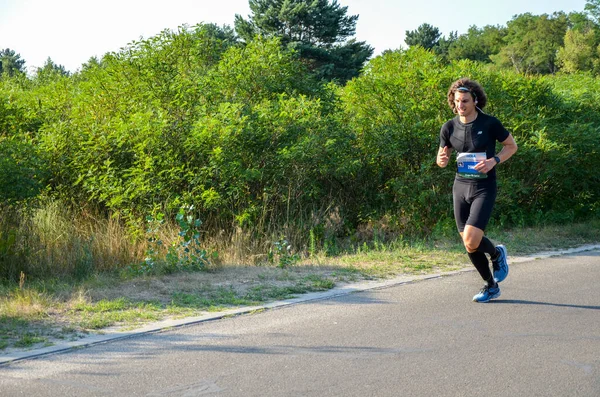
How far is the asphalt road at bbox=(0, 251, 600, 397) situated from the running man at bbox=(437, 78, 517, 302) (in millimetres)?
699

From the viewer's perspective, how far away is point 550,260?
1010cm

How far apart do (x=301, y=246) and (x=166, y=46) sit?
4.26m

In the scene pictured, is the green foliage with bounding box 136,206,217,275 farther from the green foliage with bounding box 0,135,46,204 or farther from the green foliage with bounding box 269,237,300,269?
the green foliage with bounding box 0,135,46,204

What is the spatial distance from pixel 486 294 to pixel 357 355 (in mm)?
2408

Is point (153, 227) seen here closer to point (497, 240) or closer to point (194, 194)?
point (194, 194)

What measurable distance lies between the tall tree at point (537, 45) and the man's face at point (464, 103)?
70017 mm

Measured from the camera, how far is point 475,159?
23.6 ft

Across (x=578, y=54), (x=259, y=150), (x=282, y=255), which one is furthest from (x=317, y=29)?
Result: (x=282, y=255)

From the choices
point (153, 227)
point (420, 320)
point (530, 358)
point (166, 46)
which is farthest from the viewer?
point (166, 46)

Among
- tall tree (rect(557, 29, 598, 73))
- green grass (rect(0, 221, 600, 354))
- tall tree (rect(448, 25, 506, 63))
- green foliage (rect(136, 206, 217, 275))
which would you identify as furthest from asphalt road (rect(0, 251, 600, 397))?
tall tree (rect(448, 25, 506, 63))

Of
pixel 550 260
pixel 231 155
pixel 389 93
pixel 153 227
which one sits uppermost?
pixel 389 93

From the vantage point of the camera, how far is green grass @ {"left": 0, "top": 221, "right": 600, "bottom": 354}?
20.6 ft

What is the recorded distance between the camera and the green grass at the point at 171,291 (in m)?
6.29

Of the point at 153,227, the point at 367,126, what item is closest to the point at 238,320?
the point at 153,227
